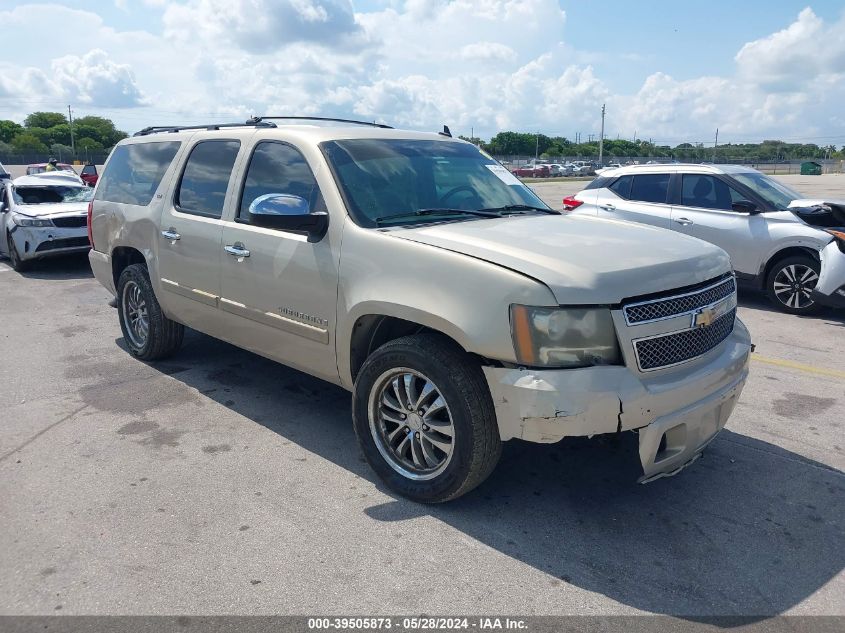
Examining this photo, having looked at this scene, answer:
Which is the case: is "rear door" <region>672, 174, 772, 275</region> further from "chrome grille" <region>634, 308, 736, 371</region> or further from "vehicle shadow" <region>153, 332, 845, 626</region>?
"chrome grille" <region>634, 308, 736, 371</region>

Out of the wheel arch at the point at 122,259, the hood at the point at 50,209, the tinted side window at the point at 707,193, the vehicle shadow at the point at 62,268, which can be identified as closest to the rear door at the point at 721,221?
the tinted side window at the point at 707,193

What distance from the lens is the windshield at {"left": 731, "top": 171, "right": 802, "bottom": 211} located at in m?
8.60

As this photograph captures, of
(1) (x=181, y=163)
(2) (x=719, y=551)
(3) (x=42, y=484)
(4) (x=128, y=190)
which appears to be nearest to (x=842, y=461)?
(2) (x=719, y=551)

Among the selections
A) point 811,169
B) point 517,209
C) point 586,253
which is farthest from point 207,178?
point 811,169

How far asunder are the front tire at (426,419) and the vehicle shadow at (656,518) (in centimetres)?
17

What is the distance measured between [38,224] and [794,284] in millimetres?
10610

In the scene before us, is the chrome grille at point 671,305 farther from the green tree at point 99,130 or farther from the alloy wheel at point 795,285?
the green tree at point 99,130

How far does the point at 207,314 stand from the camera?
500cm

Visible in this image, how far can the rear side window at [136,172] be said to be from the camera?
5.59m

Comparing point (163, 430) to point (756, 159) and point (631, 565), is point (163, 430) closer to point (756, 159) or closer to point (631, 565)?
point (631, 565)

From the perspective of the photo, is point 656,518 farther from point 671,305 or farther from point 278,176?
point 278,176

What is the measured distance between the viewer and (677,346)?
3312mm

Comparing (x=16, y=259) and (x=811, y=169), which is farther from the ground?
(x=811, y=169)

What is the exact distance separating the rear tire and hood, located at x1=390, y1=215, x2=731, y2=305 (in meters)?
9.56
